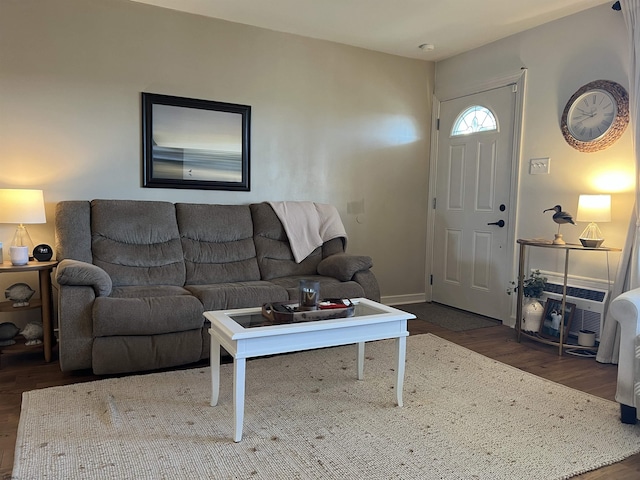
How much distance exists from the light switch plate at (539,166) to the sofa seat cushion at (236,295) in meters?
2.34

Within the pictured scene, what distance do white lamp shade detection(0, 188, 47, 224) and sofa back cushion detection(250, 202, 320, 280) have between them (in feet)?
5.09

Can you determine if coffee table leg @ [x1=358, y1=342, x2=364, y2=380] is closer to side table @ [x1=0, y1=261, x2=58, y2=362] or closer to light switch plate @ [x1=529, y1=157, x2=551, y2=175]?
side table @ [x1=0, y1=261, x2=58, y2=362]

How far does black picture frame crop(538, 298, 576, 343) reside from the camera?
3479mm

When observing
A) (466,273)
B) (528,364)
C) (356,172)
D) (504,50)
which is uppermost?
(504,50)

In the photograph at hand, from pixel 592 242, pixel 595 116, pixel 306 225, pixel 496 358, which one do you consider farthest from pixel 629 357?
pixel 306 225

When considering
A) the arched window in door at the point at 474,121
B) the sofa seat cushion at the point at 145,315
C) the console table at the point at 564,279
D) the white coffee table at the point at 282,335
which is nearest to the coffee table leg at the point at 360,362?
the white coffee table at the point at 282,335

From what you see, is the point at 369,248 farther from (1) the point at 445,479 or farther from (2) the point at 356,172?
(1) the point at 445,479

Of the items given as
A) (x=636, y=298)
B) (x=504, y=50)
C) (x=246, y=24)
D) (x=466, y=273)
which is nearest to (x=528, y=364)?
(x=636, y=298)

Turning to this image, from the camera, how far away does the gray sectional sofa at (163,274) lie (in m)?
2.63

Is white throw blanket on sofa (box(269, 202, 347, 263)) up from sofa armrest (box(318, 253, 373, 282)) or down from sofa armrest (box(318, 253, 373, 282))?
up

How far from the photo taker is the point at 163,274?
10.9 feet

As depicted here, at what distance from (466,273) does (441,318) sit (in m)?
0.58

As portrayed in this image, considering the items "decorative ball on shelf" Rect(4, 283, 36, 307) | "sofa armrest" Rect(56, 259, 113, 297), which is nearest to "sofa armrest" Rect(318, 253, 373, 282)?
"sofa armrest" Rect(56, 259, 113, 297)

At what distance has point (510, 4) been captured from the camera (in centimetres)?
341
